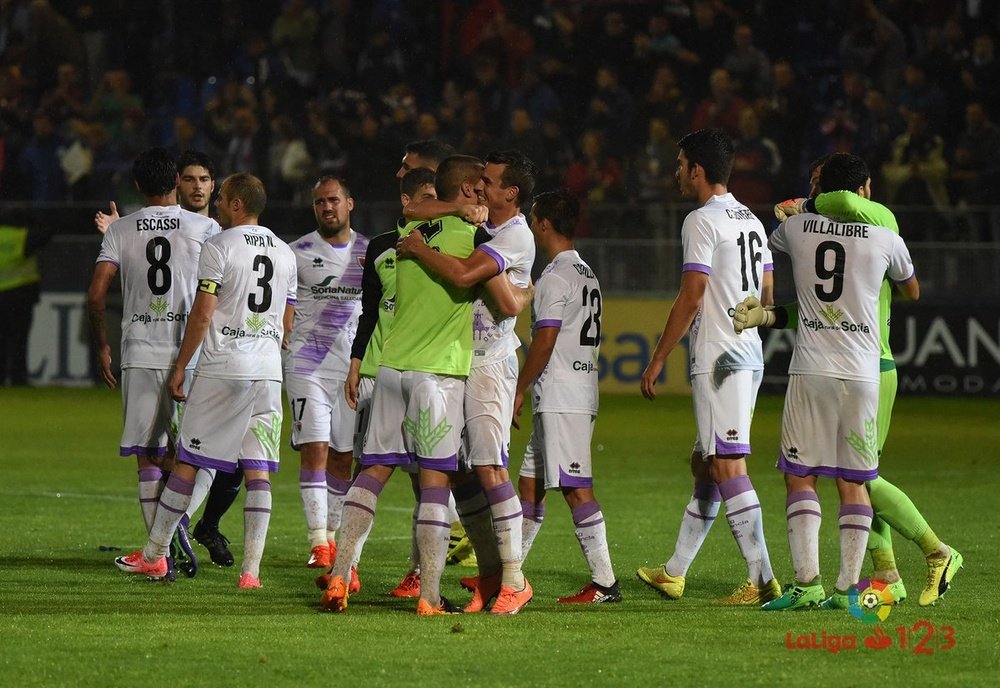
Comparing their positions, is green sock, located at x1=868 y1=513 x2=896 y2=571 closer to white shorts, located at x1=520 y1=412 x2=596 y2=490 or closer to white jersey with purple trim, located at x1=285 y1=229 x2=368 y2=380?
white shorts, located at x1=520 y1=412 x2=596 y2=490

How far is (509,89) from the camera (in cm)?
2281

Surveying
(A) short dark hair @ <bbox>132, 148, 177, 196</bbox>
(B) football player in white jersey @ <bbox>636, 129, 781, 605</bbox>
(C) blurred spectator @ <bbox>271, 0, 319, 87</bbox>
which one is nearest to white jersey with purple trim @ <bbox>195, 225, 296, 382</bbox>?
(A) short dark hair @ <bbox>132, 148, 177, 196</bbox>

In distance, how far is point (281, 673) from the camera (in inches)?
217

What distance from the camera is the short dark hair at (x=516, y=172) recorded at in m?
7.15

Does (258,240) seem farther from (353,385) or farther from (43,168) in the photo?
(43,168)

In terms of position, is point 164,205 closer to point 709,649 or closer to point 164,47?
point 709,649

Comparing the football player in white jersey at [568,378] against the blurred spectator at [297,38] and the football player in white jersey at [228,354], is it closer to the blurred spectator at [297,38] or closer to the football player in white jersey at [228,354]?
the football player in white jersey at [228,354]

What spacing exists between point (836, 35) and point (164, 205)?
50.6 feet

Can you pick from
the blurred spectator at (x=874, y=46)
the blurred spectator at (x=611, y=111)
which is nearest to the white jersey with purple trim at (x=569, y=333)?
the blurred spectator at (x=611, y=111)

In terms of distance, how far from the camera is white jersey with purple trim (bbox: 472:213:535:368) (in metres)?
6.96

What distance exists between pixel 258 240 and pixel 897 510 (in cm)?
333

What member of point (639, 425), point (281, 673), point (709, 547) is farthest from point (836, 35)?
point (281, 673)

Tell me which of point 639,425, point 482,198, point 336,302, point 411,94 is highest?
point 411,94

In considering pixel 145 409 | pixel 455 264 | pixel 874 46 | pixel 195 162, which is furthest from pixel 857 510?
pixel 874 46
